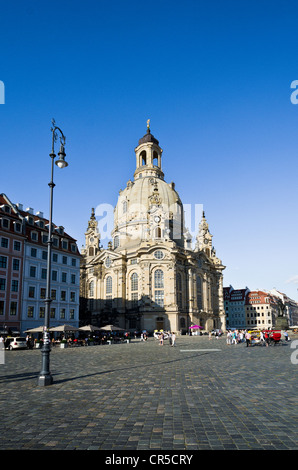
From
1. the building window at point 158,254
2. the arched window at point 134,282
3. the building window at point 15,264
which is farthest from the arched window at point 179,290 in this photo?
the building window at point 15,264

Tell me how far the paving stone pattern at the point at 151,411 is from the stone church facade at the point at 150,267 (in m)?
63.1

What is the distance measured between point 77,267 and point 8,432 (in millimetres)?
50102

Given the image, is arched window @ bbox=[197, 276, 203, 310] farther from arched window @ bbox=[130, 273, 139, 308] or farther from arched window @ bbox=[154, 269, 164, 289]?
arched window @ bbox=[130, 273, 139, 308]

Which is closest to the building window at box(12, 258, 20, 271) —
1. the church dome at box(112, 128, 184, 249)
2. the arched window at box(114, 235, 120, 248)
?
the church dome at box(112, 128, 184, 249)

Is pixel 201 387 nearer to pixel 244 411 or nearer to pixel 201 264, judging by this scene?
pixel 244 411

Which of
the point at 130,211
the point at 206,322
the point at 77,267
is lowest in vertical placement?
the point at 206,322

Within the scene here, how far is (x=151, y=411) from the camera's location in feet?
30.8

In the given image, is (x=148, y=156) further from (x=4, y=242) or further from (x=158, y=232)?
(x=4, y=242)

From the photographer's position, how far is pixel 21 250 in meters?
46.6

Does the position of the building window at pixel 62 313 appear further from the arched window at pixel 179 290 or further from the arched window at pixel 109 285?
the arched window at pixel 109 285

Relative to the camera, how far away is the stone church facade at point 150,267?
79.4 metres

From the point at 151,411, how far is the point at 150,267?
232 ft

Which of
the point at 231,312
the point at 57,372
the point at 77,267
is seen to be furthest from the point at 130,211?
the point at 57,372

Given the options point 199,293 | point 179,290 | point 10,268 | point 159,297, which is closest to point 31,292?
point 10,268
